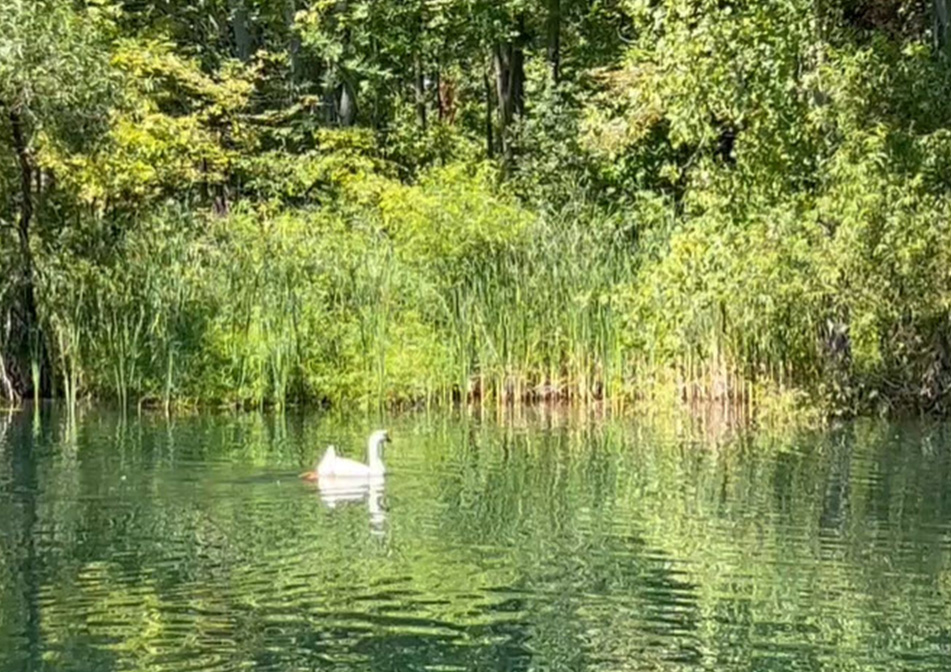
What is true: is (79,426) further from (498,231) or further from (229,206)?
(229,206)

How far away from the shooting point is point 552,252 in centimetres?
1856

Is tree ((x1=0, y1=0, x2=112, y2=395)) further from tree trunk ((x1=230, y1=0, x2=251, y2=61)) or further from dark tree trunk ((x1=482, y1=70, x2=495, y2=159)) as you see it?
dark tree trunk ((x1=482, y1=70, x2=495, y2=159))

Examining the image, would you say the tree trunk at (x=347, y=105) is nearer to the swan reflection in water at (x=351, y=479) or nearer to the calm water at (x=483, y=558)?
the calm water at (x=483, y=558)

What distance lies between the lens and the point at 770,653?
6.77 meters

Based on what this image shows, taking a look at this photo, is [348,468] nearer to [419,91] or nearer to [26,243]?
[26,243]

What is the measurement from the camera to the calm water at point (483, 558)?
6.78 meters

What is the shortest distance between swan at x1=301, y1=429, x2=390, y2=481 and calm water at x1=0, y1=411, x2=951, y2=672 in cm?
23

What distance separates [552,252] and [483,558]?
10233 mm

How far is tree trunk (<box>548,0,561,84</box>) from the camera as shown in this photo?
27578mm

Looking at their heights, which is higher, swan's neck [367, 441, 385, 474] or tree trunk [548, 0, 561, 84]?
tree trunk [548, 0, 561, 84]

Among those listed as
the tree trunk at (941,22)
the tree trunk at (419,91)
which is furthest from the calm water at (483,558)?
the tree trunk at (419,91)

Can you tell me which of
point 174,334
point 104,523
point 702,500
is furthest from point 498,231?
point 104,523

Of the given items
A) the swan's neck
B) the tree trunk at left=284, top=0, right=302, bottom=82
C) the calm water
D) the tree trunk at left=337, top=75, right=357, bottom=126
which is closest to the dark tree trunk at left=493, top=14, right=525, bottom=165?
the tree trunk at left=337, top=75, right=357, bottom=126

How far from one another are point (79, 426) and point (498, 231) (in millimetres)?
5911
